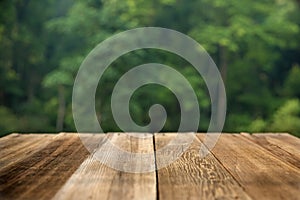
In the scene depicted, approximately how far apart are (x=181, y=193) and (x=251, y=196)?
0.12 metres

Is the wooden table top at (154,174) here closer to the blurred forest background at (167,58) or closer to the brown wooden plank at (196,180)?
the brown wooden plank at (196,180)

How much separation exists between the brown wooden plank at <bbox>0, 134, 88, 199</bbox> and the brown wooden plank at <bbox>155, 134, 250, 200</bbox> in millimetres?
201

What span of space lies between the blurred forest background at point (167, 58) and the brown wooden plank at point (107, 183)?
645 centimetres

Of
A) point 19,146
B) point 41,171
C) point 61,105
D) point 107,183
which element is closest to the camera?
point 107,183

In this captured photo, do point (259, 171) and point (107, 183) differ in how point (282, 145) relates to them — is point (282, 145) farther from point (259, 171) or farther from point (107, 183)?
point (107, 183)

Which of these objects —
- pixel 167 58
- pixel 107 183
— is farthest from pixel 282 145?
pixel 167 58

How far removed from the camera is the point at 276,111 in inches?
333

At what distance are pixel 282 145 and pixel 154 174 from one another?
599 mm

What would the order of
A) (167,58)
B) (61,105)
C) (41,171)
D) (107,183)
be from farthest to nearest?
(167,58)
(61,105)
(41,171)
(107,183)

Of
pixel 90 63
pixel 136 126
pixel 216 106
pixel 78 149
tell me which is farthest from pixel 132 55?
pixel 78 149

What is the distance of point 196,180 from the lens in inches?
30.8

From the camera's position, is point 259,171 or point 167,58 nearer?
point 259,171

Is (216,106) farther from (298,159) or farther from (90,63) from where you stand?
(298,159)

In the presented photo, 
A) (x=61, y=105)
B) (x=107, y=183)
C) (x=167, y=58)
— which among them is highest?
(x=167, y=58)
